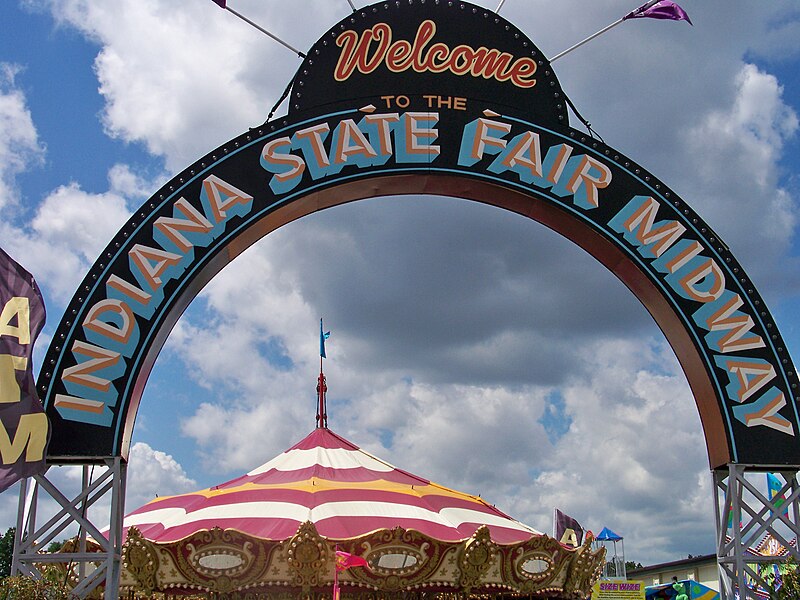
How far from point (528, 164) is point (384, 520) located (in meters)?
5.97

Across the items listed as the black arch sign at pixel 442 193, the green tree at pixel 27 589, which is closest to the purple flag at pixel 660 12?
the black arch sign at pixel 442 193

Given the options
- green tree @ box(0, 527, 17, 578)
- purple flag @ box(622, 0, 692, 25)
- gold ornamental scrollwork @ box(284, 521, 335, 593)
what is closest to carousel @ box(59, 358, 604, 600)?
gold ornamental scrollwork @ box(284, 521, 335, 593)

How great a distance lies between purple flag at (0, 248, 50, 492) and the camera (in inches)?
298

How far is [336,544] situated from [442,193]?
493 cm

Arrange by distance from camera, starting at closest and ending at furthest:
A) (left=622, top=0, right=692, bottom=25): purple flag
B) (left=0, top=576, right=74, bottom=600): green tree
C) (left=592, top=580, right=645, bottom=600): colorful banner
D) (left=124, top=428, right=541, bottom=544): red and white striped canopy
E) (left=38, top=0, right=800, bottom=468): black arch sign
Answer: (left=0, top=576, right=74, bottom=600): green tree
(left=38, top=0, right=800, bottom=468): black arch sign
(left=622, top=0, right=692, bottom=25): purple flag
(left=124, top=428, right=541, bottom=544): red and white striped canopy
(left=592, top=580, right=645, bottom=600): colorful banner

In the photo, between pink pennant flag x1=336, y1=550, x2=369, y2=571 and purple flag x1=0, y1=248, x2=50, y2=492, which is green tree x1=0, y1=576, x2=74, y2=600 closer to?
purple flag x1=0, y1=248, x2=50, y2=492

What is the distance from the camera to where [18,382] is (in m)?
7.72

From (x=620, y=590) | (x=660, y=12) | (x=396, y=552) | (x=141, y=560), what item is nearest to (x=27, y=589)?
(x=141, y=560)

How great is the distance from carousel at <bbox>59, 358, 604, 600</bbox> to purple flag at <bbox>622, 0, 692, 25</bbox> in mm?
7044

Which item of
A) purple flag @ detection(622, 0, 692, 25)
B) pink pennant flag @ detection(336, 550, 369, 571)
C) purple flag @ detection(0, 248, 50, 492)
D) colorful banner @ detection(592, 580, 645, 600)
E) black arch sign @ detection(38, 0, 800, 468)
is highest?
purple flag @ detection(622, 0, 692, 25)

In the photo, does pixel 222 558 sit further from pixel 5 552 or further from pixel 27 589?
pixel 5 552

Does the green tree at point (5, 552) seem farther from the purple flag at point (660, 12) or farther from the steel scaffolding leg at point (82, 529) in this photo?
the purple flag at point (660, 12)

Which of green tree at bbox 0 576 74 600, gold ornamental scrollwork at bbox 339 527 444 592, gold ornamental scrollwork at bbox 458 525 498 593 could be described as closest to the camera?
green tree at bbox 0 576 74 600

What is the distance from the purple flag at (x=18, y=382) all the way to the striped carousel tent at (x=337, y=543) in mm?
3907
